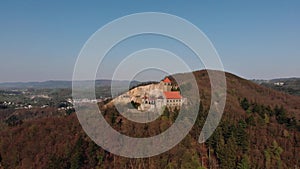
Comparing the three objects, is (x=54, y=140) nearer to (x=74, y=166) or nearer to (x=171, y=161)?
(x=74, y=166)

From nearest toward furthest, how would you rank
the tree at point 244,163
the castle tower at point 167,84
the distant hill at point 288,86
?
1. the tree at point 244,163
2. the castle tower at point 167,84
3. the distant hill at point 288,86

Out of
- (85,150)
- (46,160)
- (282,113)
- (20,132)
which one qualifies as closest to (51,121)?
(20,132)

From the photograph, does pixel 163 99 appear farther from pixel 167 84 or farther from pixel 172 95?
pixel 167 84

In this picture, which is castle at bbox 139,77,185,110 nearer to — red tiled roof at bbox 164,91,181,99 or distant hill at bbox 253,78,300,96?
red tiled roof at bbox 164,91,181,99

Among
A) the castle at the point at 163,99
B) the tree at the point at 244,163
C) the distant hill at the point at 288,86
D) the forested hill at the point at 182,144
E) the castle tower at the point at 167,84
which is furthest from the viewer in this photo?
the distant hill at the point at 288,86

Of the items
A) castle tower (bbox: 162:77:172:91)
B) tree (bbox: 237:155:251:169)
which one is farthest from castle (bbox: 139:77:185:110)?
tree (bbox: 237:155:251:169)

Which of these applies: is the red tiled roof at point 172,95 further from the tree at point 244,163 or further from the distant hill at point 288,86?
the distant hill at point 288,86

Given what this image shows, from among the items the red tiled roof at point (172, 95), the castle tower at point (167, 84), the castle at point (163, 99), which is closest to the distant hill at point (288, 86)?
the castle tower at point (167, 84)

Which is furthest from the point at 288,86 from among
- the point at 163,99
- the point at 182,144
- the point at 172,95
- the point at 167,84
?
the point at 182,144
